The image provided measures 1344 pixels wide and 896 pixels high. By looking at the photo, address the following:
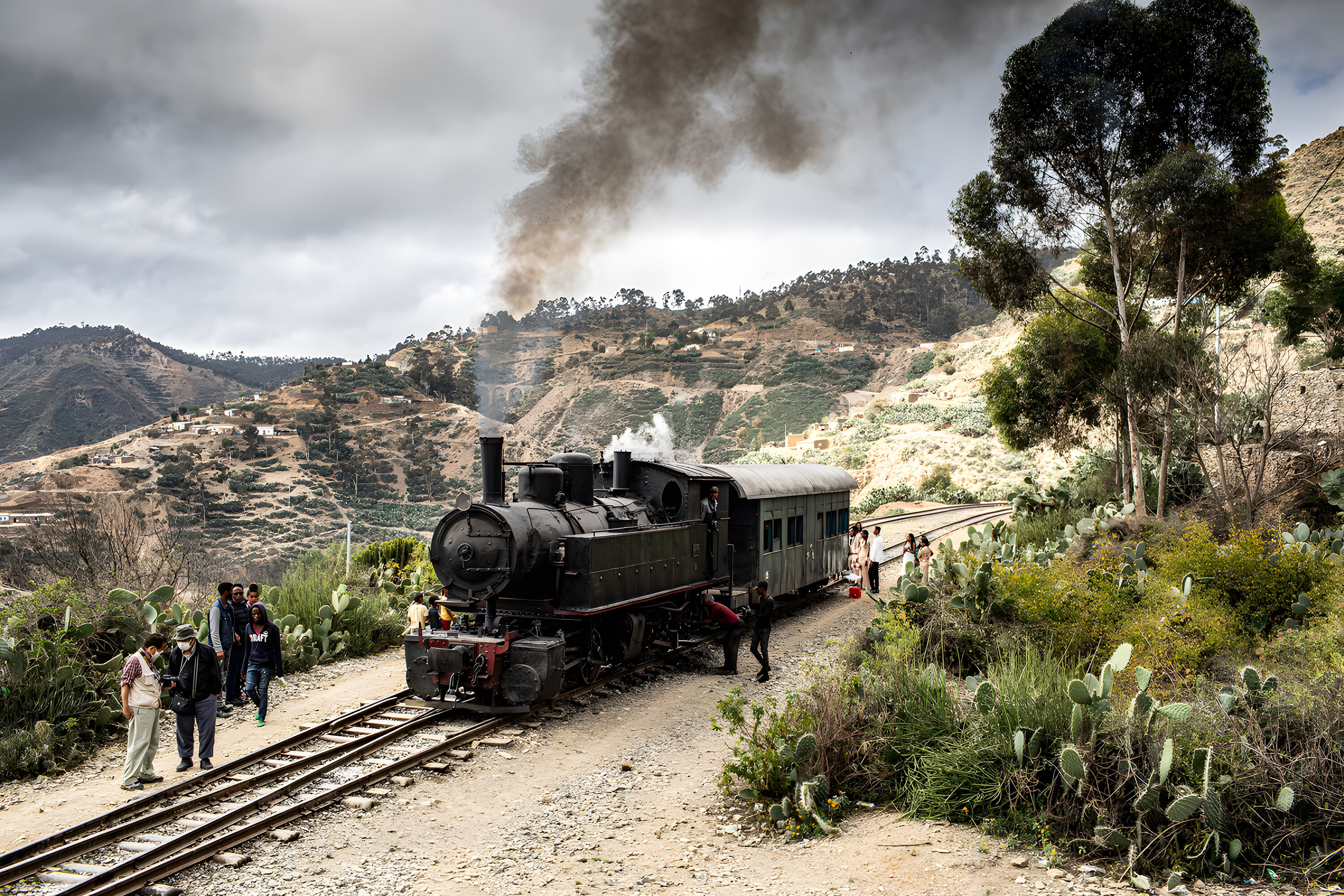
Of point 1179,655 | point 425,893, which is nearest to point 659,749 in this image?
point 425,893

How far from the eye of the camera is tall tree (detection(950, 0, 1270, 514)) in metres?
16.4

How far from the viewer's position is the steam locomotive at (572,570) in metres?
9.14

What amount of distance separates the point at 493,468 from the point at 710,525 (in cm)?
400

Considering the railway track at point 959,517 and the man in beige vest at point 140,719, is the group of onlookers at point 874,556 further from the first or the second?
the man in beige vest at point 140,719

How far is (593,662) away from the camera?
10406 millimetres

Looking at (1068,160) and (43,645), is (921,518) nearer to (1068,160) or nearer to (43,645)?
(1068,160)

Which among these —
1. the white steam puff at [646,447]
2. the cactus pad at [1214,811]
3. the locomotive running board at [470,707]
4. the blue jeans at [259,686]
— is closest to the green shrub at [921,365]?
the white steam puff at [646,447]

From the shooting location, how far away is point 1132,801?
5504mm

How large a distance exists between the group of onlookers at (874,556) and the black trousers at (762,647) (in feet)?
9.96

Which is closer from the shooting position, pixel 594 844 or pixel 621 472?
pixel 594 844

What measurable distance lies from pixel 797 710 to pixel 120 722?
25.0 ft

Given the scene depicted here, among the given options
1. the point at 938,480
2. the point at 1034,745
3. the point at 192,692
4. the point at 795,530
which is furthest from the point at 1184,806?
the point at 938,480

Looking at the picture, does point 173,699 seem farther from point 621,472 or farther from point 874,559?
point 874,559

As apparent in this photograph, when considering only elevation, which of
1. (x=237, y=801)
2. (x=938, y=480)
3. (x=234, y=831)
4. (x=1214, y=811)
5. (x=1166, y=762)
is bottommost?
(x=237, y=801)
